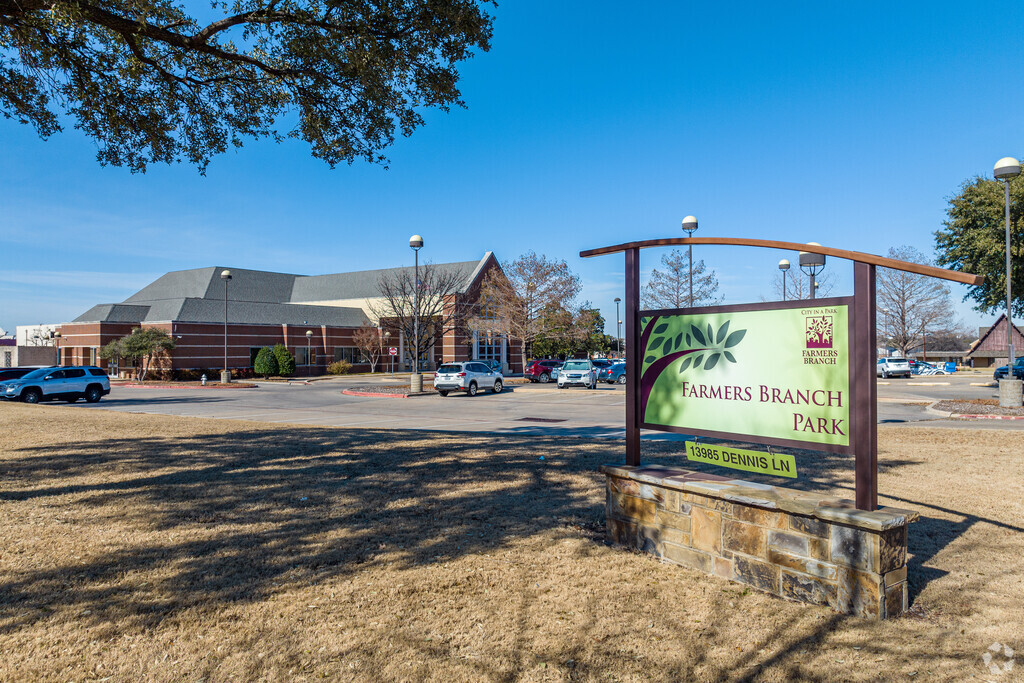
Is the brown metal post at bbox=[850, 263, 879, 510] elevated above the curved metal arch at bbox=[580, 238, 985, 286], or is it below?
below

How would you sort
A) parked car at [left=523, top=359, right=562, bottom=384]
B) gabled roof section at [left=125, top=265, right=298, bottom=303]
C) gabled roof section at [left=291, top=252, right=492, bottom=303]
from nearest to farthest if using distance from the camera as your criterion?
parked car at [left=523, top=359, right=562, bottom=384] → gabled roof section at [left=125, top=265, right=298, bottom=303] → gabled roof section at [left=291, top=252, right=492, bottom=303]

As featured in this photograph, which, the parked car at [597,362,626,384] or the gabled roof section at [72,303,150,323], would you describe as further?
the gabled roof section at [72,303,150,323]

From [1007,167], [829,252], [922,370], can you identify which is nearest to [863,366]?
[829,252]

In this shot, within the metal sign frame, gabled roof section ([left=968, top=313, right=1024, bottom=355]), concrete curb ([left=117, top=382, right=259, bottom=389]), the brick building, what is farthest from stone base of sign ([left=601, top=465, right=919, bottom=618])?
gabled roof section ([left=968, top=313, right=1024, bottom=355])

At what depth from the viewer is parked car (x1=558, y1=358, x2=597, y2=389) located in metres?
34.9

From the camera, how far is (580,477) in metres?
8.41

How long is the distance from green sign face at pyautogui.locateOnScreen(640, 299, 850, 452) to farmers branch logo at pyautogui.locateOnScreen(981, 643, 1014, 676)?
1430 mm

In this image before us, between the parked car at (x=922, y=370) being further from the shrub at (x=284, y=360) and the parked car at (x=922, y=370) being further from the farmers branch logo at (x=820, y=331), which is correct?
the farmers branch logo at (x=820, y=331)

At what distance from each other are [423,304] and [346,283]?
26681 millimetres

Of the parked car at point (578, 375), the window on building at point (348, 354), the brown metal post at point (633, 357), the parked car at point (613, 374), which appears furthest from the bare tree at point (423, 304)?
the brown metal post at point (633, 357)

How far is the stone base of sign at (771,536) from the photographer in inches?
169

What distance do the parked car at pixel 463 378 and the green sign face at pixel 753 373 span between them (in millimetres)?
25453

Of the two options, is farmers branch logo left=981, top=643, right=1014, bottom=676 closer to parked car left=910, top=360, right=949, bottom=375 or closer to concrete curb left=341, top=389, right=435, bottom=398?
concrete curb left=341, top=389, right=435, bottom=398

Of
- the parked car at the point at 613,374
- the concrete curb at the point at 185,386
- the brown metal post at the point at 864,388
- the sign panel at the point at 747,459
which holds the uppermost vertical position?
the brown metal post at the point at 864,388
